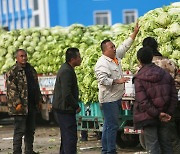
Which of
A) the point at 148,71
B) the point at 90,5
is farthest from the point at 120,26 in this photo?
the point at 90,5

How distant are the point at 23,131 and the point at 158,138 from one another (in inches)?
145

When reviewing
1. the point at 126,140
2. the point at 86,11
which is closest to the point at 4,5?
the point at 86,11

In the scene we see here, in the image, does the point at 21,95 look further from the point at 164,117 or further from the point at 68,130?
the point at 164,117

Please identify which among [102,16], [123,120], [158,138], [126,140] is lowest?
[126,140]

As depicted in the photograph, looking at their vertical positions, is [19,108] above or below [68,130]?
above

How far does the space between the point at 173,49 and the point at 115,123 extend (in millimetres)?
1783

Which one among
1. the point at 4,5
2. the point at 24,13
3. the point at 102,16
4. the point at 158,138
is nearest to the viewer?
the point at 158,138

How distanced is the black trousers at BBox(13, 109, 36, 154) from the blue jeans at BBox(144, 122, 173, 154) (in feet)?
11.7

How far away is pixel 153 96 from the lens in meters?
9.86

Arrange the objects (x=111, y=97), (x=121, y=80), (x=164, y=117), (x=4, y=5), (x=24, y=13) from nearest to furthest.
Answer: (x=164, y=117), (x=121, y=80), (x=111, y=97), (x=24, y=13), (x=4, y=5)

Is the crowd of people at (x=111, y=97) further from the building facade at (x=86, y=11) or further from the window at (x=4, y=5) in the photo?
the window at (x=4, y=5)

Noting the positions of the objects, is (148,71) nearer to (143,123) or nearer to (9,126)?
(143,123)

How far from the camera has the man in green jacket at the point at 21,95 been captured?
13.0 metres

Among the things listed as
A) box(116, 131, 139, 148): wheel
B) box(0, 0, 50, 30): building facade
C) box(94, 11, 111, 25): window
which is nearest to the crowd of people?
box(116, 131, 139, 148): wheel
